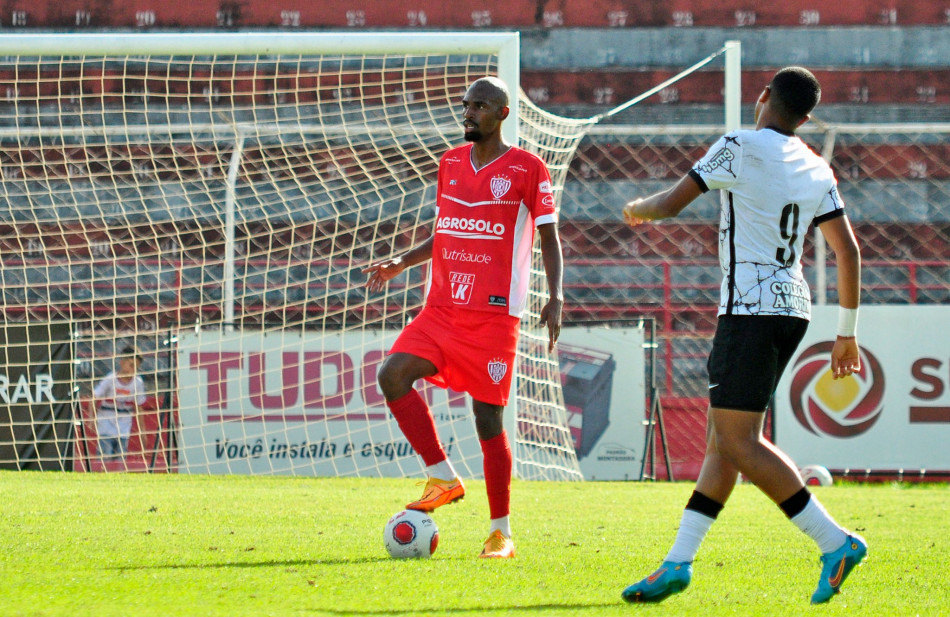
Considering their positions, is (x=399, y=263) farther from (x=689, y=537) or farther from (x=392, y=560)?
(x=689, y=537)

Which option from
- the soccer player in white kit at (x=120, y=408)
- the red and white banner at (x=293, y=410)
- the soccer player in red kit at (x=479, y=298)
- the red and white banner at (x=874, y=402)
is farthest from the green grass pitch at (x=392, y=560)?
the soccer player in white kit at (x=120, y=408)

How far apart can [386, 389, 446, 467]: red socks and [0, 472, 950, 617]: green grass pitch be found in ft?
1.23

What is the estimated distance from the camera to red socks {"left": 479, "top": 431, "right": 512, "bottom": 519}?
168 inches

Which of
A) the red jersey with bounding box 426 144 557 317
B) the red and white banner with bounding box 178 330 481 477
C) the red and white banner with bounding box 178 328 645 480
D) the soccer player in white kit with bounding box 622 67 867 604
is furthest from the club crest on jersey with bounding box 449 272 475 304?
the red and white banner with bounding box 178 330 481 477

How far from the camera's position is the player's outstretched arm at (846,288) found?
339 cm

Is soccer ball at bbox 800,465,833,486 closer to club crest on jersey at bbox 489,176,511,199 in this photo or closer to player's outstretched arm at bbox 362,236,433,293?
player's outstretched arm at bbox 362,236,433,293

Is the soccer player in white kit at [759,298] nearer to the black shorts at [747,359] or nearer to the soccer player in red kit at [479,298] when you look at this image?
the black shorts at [747,359]

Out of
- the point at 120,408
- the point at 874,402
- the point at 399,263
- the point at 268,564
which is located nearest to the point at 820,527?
the point at 268,564

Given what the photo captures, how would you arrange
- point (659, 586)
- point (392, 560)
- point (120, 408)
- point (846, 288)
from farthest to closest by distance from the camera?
point (120, 408), point (392, 560), point (846, 288), point (659, 586)

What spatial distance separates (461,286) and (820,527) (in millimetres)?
1703

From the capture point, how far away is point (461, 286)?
4.41 meters

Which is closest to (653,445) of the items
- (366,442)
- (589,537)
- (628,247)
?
(366,442)

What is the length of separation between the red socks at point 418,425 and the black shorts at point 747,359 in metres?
1.44

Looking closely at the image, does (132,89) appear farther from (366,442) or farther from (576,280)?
(366,442)
